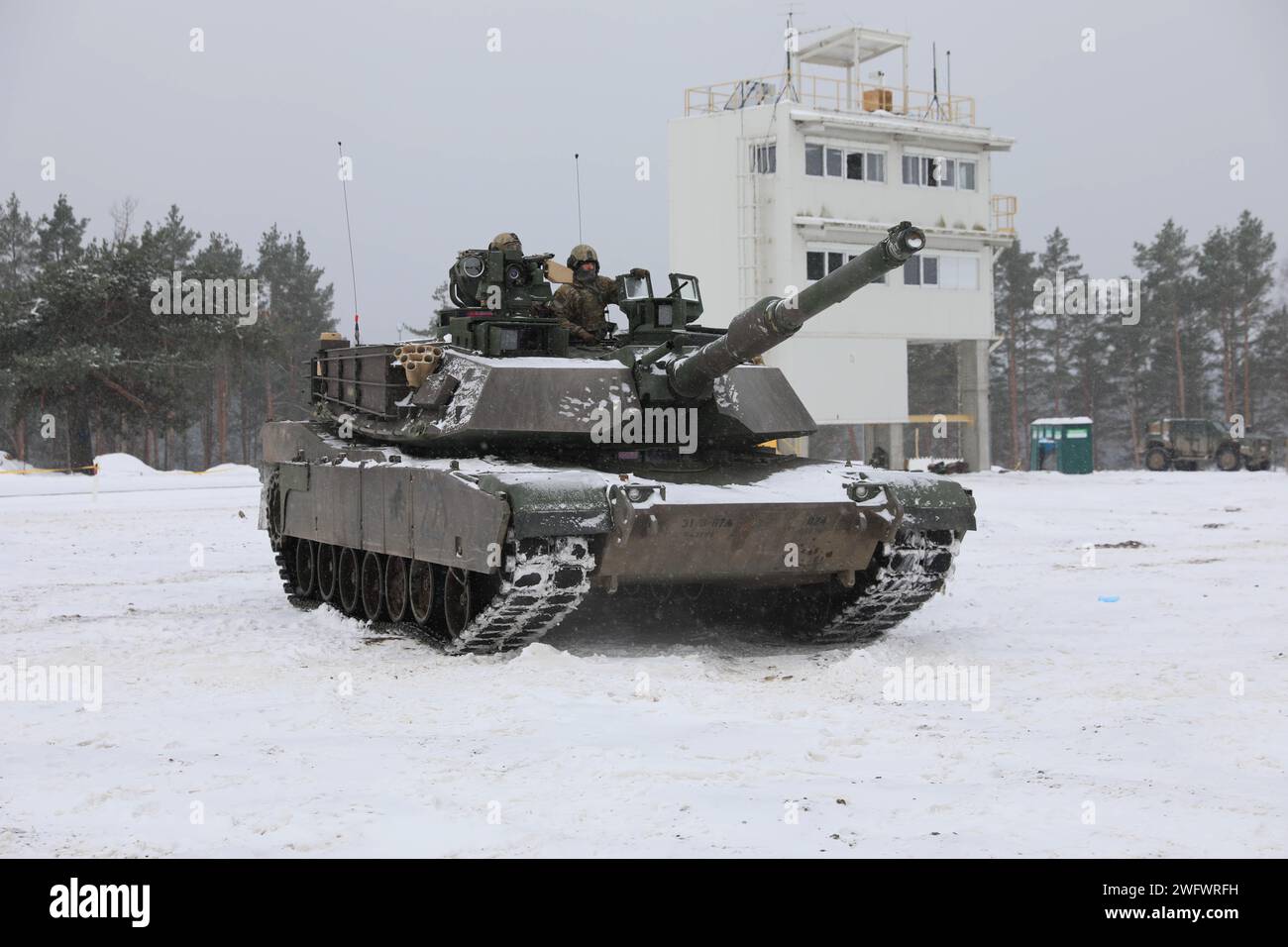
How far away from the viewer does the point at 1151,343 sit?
2557 inches

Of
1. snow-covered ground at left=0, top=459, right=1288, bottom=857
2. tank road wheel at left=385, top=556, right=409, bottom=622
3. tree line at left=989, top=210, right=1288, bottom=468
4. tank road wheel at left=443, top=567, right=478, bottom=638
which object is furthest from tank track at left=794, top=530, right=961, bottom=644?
tree line at left=989, top=210, right=1288, bottom=468

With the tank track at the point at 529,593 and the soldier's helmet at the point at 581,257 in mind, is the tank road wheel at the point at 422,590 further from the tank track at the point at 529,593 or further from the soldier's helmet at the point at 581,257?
the soldier's helmet at the point at 581,257

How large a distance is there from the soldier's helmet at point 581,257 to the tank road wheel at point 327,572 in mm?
3439

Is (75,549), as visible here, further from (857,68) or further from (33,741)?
(857,68)

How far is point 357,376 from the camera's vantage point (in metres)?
13.2

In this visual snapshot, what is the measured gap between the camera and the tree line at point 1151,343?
6316 cm

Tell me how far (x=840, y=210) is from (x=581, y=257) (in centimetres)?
2852

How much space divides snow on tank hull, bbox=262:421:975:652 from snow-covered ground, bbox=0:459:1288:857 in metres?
0.38

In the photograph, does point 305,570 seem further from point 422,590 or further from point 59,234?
point 59,234

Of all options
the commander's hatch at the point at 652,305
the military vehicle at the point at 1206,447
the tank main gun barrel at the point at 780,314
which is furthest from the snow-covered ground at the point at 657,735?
the military vehicle at the point at 1206,447

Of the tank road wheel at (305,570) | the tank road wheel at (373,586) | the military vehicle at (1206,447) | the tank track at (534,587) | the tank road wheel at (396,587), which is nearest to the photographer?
the tank track at (534,587)

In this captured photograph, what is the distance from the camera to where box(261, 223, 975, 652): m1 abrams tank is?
9.63m

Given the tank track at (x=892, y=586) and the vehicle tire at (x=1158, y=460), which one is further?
the vehicle tire at (x=1158, y=460)
